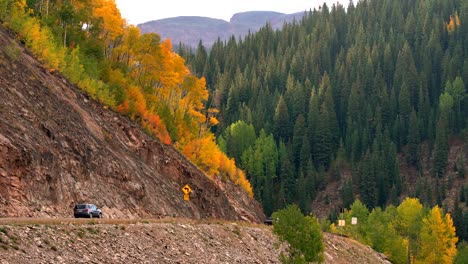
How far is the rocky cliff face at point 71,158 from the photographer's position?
44.8 metres

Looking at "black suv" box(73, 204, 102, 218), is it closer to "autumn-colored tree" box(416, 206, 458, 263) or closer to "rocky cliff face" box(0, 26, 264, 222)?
"rocky cliff face" box(0, 26, 264, 222)

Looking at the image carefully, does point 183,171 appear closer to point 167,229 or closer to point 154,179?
point 154,179

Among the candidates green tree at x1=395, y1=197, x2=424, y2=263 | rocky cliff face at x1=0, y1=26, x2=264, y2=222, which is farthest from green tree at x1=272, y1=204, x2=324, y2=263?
green tree at x1=395, y1=197, x2=424, y2=263

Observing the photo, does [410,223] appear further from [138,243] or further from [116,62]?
[138,243]

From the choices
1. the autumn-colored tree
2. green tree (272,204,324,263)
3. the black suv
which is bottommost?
the autumn-colored tree

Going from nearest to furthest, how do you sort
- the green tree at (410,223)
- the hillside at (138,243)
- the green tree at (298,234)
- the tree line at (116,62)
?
the hillside at (138,243)
the green tree at (298,234)
the tree line at (116,62)
the green tree at (410,223)

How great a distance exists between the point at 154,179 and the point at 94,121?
725 cm

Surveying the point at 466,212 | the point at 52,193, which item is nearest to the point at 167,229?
the point at 52,193

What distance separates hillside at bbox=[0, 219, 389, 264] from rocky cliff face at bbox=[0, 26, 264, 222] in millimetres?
7450

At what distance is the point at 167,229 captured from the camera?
139 ft

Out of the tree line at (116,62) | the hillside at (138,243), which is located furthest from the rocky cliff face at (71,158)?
the hillside at (138,243)

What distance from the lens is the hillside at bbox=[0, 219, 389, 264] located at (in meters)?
29.4

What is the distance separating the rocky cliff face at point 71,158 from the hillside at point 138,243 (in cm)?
745

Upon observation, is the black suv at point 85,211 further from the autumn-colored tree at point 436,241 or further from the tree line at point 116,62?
the autumn-colored tree at point 436,241
